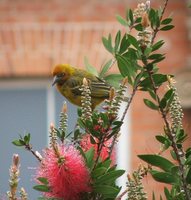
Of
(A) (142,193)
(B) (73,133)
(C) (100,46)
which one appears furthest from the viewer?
(C) (100,46)

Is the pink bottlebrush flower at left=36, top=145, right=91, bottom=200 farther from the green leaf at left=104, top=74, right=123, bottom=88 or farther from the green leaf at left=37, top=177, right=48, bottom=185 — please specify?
the green leaf at left=104, top=74, right=123, bottom=88

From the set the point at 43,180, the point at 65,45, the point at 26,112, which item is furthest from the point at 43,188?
the point at 26,112

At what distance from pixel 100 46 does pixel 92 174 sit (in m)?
4.40

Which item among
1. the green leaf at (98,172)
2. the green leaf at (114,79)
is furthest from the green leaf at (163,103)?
the green leaf at (114,79)

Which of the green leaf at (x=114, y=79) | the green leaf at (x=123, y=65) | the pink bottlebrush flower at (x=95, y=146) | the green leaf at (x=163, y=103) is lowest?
the pink bottlebrush flower at (x=95, y=146)

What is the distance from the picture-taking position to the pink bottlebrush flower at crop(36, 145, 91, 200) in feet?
3.12

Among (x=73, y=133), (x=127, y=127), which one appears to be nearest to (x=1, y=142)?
(x=127, y=127)

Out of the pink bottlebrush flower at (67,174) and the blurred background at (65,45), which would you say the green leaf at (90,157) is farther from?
the blurred background at (65,45)

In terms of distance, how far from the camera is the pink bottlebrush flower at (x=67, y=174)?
3.12 feet

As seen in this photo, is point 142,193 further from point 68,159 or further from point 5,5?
point 5,5

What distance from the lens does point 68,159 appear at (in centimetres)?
96

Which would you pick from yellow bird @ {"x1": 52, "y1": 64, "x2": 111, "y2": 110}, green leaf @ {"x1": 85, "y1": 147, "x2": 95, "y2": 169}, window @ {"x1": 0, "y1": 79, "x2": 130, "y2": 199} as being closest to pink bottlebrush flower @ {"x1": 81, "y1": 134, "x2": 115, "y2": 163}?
green leaf @ {"x1": 85, "y1": 147, "x2": 95, "y2": 169}

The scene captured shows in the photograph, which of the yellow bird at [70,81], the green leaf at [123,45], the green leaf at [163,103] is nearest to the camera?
the green leaf at [163,103]

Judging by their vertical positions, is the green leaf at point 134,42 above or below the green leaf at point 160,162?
above
